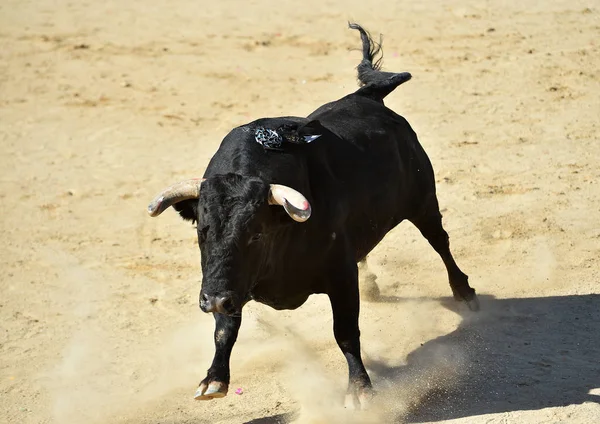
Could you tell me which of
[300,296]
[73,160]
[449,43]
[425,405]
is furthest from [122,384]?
[449,43]

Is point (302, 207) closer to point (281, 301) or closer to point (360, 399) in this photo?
point (281, 301)

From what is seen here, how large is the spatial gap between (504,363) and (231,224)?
89.1 inches

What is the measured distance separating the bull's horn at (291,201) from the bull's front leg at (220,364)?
0.78 metres

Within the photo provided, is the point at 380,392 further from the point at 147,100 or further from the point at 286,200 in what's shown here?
the point at 147,100

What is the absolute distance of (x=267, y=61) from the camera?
12273 mm

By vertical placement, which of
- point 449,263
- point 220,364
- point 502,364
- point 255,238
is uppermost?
point 255,238

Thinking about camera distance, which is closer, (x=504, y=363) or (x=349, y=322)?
(x=349, y=322)

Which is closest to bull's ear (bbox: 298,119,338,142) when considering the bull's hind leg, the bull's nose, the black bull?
the black bull

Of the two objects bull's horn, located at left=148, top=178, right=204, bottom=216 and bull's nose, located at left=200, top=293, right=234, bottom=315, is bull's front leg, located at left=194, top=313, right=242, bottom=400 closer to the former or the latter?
bull's nose, located at left=200, top=293, right=234, bottom=315

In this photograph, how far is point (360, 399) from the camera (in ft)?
18.2

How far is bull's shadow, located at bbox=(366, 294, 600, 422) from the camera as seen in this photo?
5668 millimetres

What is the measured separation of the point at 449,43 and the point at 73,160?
547 cm

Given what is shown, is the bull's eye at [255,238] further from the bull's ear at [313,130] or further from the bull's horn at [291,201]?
the bull's ear at [313,130]

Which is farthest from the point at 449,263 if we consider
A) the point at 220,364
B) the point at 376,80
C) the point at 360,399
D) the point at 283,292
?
the point at 220,364
